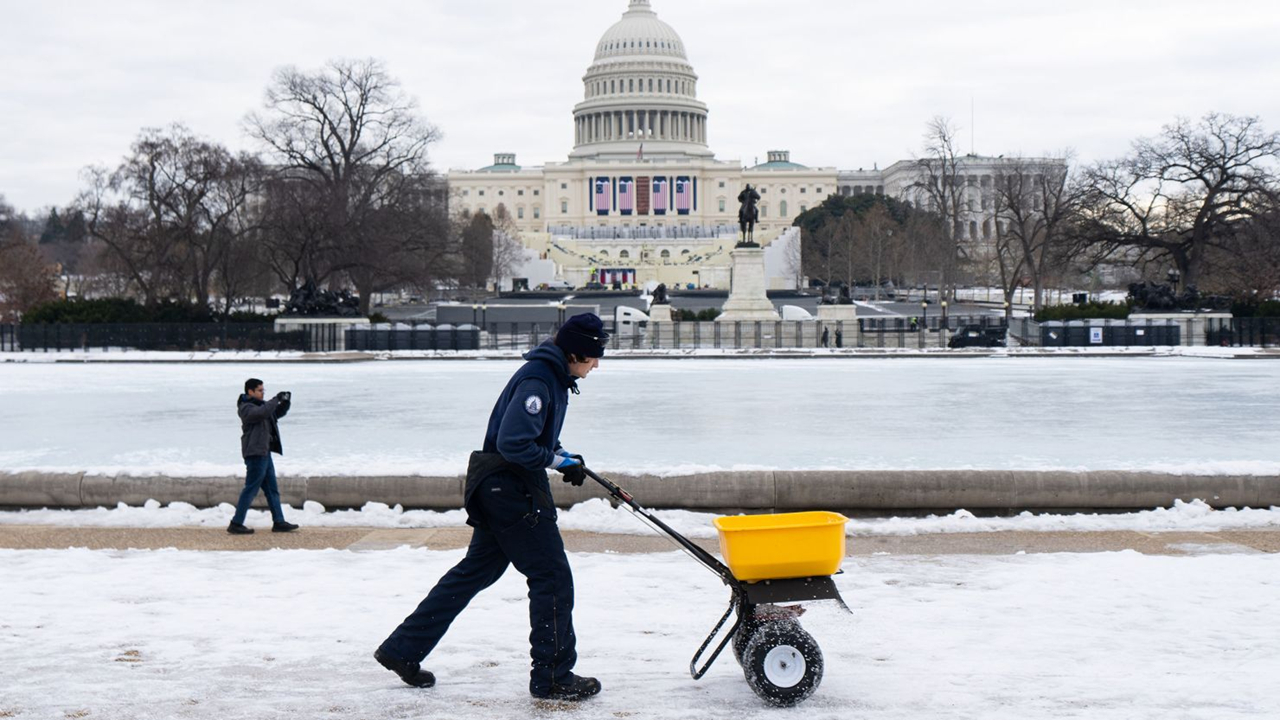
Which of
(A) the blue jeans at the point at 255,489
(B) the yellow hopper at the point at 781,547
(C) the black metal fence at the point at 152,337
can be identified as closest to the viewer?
(B) the yellow hopper at the point at 781,547

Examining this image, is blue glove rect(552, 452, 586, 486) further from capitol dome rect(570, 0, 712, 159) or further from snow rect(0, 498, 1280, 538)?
capitol dome rect(570, 0, 712, 159)

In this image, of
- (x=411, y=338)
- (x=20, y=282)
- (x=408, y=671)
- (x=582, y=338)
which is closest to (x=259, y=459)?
(x=408, y=671)

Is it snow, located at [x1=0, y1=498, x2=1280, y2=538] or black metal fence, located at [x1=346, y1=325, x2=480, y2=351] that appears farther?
black metal fence, located at [x1=346, y1=325, x2=480, y2=351]

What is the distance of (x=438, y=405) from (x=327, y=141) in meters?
37.8

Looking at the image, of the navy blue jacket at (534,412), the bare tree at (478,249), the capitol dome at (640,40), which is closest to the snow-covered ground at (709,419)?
the navy blue jacket at (534,412)

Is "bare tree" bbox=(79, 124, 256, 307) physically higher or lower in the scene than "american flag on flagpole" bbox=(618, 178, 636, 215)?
lower

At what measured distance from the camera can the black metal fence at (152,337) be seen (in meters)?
41.7

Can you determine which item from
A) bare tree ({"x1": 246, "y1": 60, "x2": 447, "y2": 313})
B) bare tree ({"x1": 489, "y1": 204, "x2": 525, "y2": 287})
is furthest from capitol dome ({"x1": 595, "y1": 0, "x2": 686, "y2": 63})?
bare tree ({"x1": 246, "y1": 60, "x2": 447, "y2": 313})

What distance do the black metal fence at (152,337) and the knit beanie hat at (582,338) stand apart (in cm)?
3696

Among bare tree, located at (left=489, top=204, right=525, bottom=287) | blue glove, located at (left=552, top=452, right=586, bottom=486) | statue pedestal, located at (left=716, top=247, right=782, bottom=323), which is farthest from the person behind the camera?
bare tree, located at (left=489, top=204, right=525, bottom=287)

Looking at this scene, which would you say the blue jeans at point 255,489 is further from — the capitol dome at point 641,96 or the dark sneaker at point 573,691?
the capitol dome at point 641,96

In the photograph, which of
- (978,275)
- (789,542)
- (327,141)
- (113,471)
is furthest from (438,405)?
(978,275)

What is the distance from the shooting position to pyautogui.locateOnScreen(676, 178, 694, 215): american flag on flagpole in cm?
16488

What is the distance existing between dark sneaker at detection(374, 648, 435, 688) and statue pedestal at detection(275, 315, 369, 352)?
3686 centimetres
